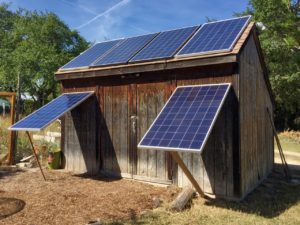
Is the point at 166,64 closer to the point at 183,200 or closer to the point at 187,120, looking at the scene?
the point at 187,120

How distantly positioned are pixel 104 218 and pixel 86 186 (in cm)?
265

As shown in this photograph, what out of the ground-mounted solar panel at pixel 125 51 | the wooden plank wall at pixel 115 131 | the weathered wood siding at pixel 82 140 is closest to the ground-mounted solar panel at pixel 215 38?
the ground-mounted solar panel at pixel 125 51

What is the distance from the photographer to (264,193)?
8703 mm

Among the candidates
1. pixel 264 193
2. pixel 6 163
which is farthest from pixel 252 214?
pixel 6 163

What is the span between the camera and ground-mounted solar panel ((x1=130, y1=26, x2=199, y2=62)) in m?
9.05

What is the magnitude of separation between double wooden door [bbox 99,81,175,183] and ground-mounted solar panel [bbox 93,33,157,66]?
0.77m

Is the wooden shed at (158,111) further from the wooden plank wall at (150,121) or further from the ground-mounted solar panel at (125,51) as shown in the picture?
the ground-mounted solar panel at (125,51)

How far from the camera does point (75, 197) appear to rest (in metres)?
7.93

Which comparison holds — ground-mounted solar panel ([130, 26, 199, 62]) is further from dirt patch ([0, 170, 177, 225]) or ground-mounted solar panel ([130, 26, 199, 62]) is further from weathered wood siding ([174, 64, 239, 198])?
dirt patch ([0, 170, 177, 225])

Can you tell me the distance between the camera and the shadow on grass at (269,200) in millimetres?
7234

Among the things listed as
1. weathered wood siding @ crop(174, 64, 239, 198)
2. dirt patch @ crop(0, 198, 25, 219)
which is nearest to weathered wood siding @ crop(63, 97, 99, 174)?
dirt patch @ crop(0, 198, 25, 219)

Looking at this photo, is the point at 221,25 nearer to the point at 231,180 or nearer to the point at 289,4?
the point at 231,180

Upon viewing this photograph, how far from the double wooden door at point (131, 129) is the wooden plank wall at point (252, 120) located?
1920 millimetres

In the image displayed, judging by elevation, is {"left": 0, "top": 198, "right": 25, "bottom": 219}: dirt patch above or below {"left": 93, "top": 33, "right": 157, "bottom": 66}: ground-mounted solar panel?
below
